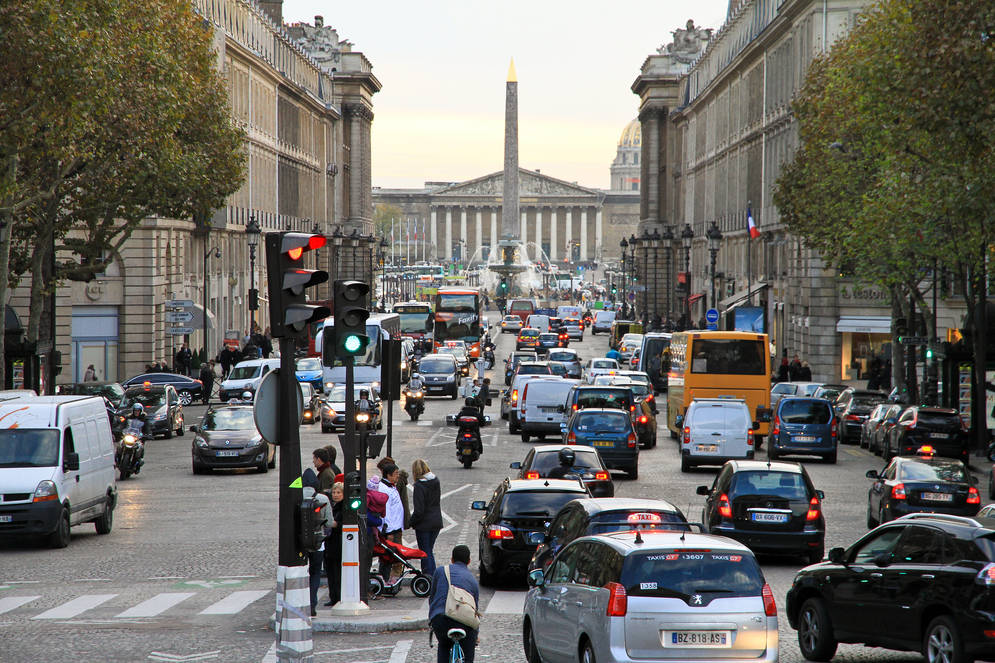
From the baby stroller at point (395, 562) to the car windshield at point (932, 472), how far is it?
353 inches

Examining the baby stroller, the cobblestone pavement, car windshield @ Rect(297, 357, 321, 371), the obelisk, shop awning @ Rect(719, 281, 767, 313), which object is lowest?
the cobblestone pavement

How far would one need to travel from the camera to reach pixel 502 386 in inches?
2530

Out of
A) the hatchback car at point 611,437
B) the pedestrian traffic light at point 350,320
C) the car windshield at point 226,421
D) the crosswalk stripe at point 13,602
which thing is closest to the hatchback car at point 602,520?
the pedestrian traffic light at point 350,320

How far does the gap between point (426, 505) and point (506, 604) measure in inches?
66.2

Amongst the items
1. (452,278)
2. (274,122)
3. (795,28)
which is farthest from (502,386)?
(452,278)

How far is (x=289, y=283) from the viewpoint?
12.3 metres

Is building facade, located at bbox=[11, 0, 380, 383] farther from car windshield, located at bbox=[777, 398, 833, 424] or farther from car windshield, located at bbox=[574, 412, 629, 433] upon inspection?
car windshield, located at bbox=[777, 398, 833, 424]

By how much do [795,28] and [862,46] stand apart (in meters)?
27.2

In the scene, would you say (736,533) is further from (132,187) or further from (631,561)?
(132,187)

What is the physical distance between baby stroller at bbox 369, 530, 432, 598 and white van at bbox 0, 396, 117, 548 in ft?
21.0

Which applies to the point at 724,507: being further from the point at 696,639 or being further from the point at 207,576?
the point at 696,639

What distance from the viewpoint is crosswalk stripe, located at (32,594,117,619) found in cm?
1705

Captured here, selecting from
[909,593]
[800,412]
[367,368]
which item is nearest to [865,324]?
[367,368]

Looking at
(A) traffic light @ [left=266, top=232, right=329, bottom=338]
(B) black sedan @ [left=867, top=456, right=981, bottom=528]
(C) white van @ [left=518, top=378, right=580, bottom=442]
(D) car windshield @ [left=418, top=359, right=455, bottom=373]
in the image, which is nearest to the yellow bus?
(C) white van @ [left=518, top=378, right=580, bottom=442]
